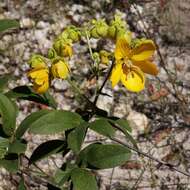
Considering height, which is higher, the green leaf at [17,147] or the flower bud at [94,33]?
the flower bud at [94,33]

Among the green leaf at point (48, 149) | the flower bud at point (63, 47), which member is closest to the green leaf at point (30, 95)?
the green leaf at point (48, 149)

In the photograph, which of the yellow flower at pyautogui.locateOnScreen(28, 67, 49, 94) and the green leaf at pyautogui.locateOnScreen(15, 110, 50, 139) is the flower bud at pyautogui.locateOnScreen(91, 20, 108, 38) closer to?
the yellow flower at pyautogui.locateOnScreen(28, 67, 49, 94)

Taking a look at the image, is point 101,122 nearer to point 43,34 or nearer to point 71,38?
point 71,38

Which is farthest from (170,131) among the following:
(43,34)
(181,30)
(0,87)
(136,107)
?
(0,87)

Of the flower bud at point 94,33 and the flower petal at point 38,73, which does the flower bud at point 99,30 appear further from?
the flower petal at point 38,73

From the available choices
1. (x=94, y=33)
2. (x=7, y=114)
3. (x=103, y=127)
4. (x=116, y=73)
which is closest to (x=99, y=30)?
(x=94, y=33)

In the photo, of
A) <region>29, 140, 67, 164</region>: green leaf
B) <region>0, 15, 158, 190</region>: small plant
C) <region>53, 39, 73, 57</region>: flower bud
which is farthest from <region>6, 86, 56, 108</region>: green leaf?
<region>53, 39, 73, 57</region>: flower bud

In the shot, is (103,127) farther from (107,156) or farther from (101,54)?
(101,54)
